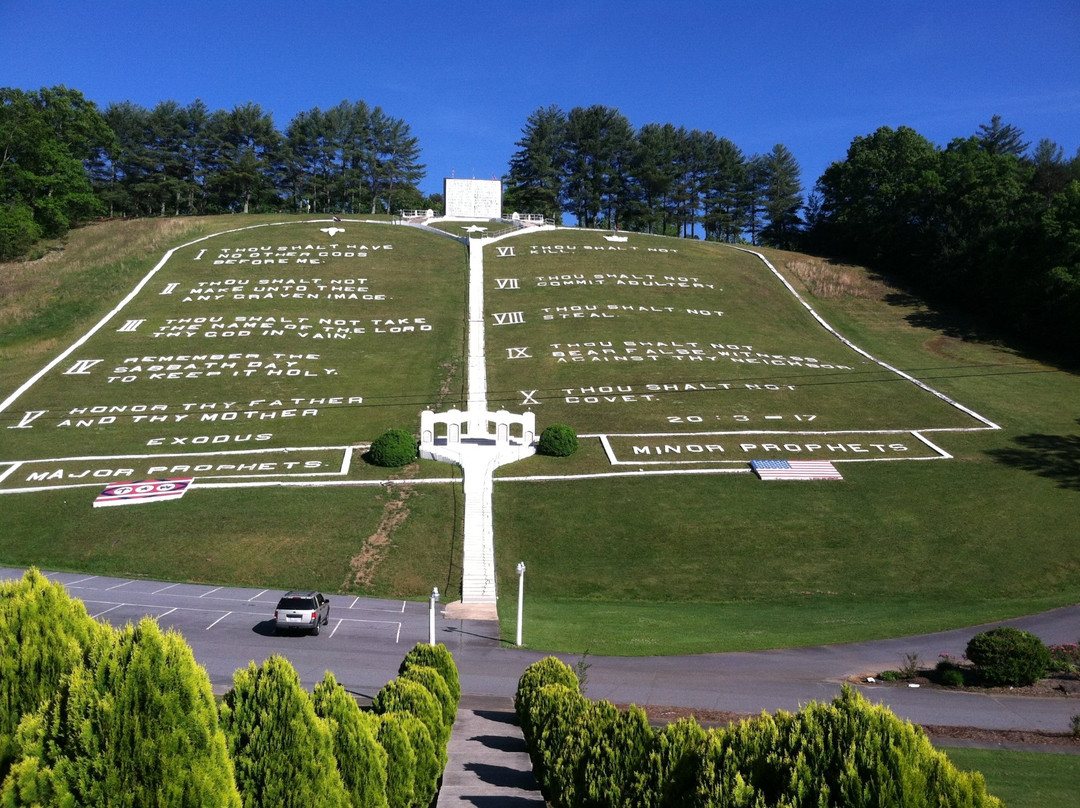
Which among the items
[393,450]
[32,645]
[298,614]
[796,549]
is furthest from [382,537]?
[32,645]

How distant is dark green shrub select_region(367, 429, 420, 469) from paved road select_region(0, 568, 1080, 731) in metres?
13.9

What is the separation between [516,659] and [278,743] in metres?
17.1

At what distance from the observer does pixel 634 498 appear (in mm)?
43031

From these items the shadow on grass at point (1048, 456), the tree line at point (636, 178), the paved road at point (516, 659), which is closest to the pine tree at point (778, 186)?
the tree line at point (636, 178)

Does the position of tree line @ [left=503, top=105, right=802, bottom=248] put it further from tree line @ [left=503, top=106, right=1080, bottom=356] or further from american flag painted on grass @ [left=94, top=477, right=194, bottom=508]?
american flag painted on grass @ [left=94, top=477, right=194, bottom=508]

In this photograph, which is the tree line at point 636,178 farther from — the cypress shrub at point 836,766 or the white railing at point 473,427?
the cypress shrub at point 836,766

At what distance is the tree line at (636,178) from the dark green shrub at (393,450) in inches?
3731

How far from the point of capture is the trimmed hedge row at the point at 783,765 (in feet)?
25.4

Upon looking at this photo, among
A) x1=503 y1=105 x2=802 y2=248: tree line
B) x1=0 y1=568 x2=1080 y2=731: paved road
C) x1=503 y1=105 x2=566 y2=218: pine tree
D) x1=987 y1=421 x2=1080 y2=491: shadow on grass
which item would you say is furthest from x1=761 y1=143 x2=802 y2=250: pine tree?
x1=0 y1=568 x2=1080 y2=731: paved road

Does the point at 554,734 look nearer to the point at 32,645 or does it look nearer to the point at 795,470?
the point at 32,645

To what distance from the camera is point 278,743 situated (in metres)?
9.77

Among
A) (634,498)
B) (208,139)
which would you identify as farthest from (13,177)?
(634,498)

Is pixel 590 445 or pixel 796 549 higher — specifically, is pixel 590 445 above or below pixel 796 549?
above

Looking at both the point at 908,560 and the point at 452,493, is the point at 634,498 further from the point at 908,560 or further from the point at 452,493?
the point at 908,560
